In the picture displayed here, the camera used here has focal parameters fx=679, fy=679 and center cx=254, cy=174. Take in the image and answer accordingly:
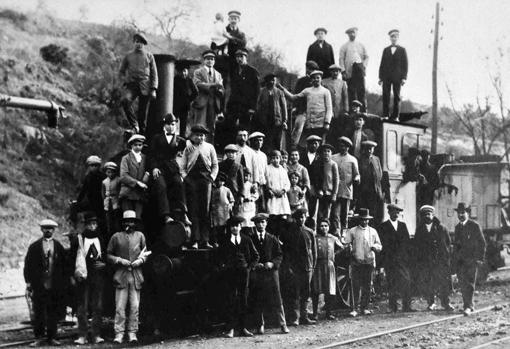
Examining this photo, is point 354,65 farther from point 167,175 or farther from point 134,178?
point 134,178

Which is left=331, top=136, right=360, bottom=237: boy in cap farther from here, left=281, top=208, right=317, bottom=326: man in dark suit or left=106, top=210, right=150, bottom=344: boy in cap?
left=106, top=210, right=150, bottom=344: boy in cap

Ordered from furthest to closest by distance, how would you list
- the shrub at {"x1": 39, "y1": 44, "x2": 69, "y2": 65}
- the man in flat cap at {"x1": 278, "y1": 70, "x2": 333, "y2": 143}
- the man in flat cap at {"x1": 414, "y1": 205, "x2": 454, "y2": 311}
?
the shrub at {"x1": 39, "y1": 44, "x2": 69, "y2": 65}
the man in flat cap at {"x1": 278, "y1": 70, "x2": 333, "y2": 143}
the man in flat cap at {"x1": 414, "y1": 205, "x2": 454, "y2": 311}

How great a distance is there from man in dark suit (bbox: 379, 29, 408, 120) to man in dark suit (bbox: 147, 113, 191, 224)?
688 centimetres

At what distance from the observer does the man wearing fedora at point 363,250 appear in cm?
1241

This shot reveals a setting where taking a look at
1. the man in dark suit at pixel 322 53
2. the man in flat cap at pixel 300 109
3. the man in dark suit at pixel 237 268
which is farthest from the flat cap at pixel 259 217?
the man in dark suit at pixel 322 53

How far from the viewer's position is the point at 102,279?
985 centimetres

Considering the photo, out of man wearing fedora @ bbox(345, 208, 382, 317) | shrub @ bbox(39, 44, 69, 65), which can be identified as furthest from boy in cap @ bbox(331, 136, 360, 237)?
shrub @ bbox(39, 44, 69, 65)

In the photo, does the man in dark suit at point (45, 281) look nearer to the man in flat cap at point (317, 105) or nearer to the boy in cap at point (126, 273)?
the boy in cap at point (126, 273)

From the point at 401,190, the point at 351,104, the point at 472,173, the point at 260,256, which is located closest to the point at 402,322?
the point at 260,256

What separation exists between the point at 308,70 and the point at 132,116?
456 centimetres

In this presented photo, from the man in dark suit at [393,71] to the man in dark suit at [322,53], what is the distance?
58.5 inches

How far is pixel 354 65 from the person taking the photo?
1477cm

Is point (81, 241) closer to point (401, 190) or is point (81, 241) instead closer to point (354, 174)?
point (354, 174)

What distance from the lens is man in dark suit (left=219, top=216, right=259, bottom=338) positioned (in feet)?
33.2
